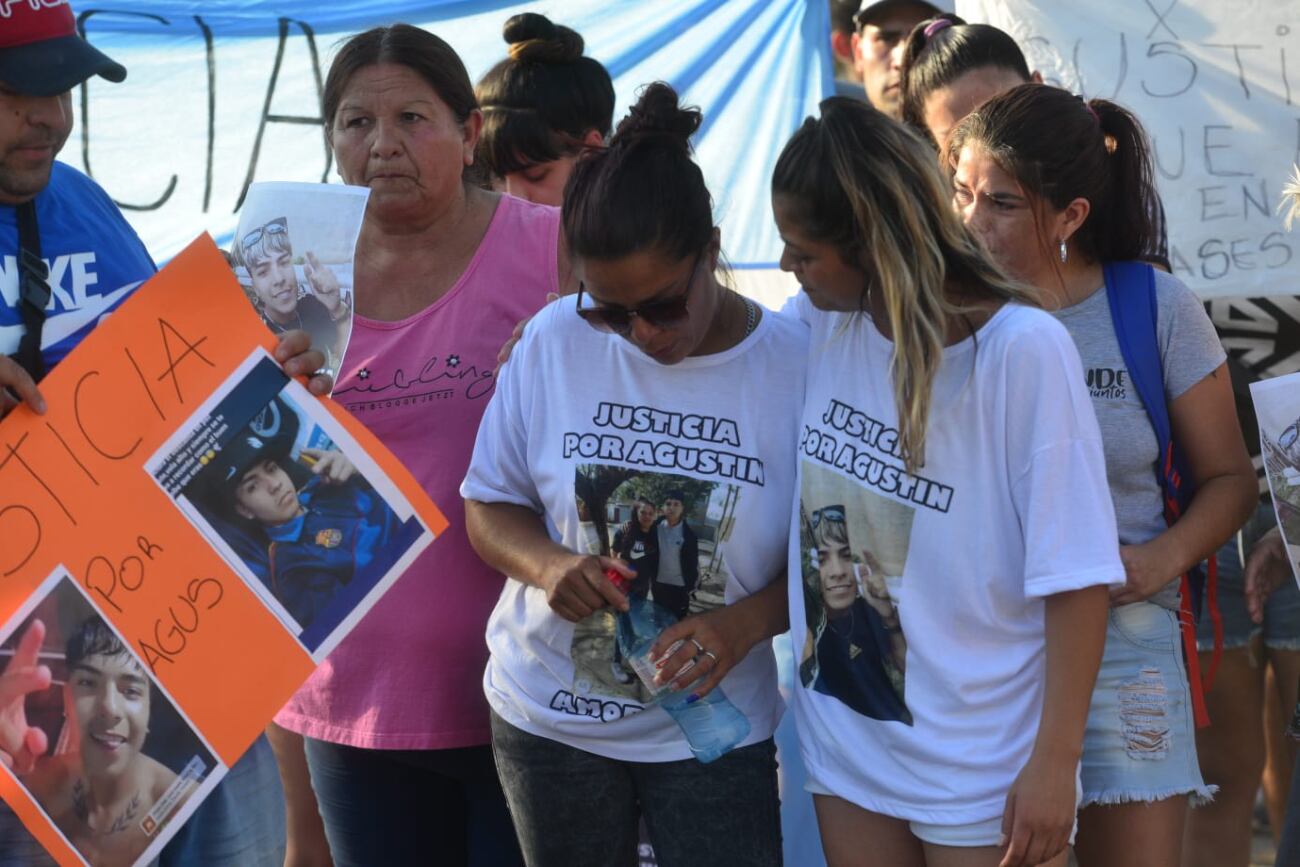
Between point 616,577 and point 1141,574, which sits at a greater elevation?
point 616,577

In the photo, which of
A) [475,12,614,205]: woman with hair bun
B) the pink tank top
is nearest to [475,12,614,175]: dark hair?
[475,12,614,205]: woman with hair bun

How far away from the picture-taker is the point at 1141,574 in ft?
7.11

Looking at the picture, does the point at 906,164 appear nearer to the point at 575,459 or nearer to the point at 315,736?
the point at 575,459

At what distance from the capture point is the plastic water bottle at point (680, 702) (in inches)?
81.8

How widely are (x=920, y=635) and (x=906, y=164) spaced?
2.08 feet

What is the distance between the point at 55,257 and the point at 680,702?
1186mm

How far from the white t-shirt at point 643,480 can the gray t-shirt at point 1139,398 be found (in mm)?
508

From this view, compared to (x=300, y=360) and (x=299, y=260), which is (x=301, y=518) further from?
(x=299, y=260)

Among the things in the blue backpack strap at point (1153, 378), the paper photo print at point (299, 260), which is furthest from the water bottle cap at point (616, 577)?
the blue backpack strap at point (1153, 378)

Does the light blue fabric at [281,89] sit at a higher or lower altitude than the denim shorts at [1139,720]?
higher

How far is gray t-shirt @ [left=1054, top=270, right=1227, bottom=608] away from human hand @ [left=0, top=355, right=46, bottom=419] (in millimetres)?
1569

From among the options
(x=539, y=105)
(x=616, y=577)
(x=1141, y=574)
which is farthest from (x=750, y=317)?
(x=539, y=105)

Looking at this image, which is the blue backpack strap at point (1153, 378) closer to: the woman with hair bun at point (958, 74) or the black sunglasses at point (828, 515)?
the black sunglasses at point (828, 515)

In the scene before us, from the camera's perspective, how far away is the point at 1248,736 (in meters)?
3.23
